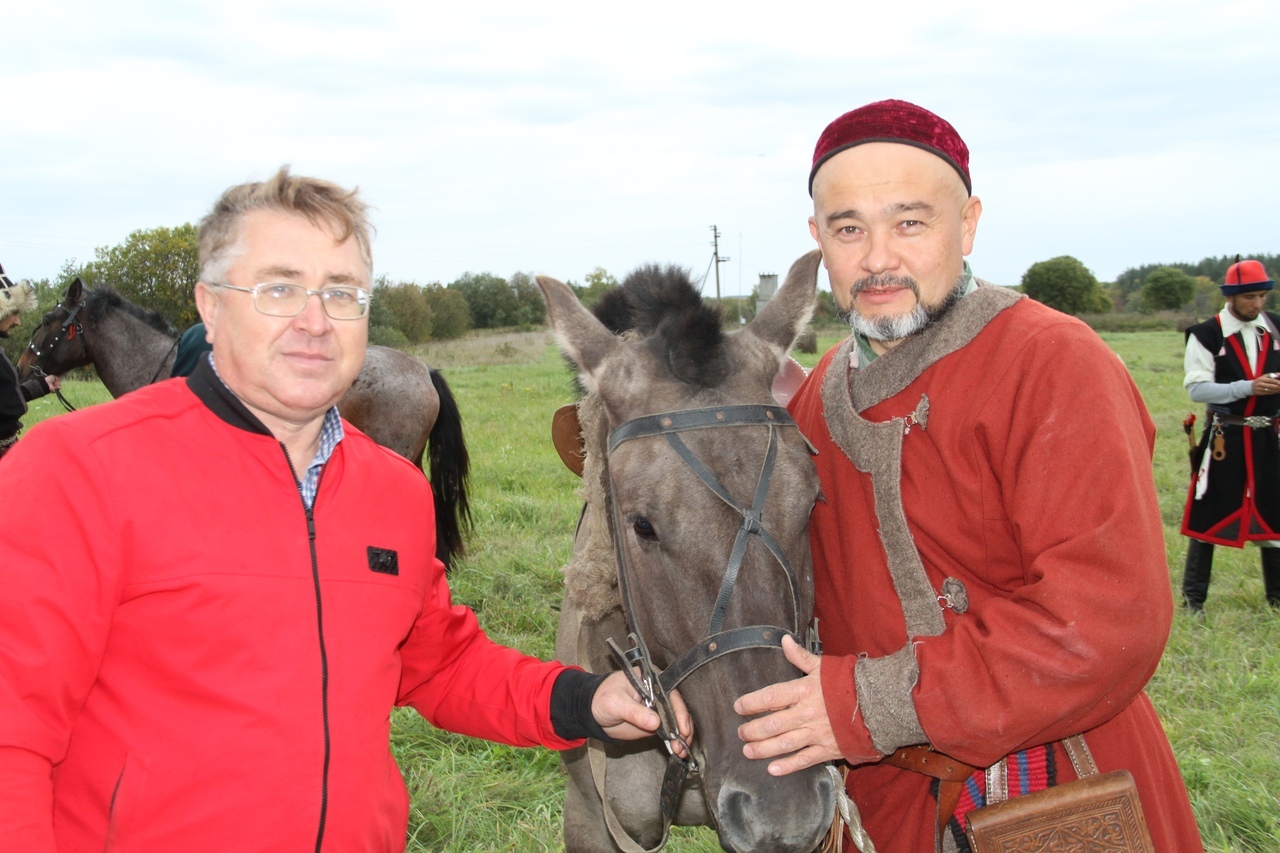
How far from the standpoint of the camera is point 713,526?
208 centimetres

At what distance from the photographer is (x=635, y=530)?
2.26m

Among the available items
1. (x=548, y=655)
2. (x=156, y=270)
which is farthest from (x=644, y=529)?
(x=156, y=270)

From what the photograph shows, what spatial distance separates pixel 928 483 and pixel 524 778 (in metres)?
3.20

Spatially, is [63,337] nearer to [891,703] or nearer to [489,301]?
[891,703]

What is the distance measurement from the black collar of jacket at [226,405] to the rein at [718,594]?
94 centimetres

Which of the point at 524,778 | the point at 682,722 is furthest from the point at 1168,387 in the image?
the point at 682,722

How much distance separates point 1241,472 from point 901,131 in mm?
6422

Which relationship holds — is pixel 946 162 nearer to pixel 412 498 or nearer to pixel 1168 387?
pixel 412 498

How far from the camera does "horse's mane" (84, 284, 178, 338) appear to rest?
9.03 meters

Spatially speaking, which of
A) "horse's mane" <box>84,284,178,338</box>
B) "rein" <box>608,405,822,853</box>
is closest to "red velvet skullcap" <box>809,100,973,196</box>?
"rein" <box>608,405,822,853</box>

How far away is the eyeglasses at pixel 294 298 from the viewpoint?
185cm

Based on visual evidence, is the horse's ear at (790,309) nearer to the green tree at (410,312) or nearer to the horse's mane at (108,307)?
the horse's mane at (108,307)

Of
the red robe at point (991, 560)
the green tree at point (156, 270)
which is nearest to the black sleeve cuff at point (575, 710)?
the red robe at point (991, 560)

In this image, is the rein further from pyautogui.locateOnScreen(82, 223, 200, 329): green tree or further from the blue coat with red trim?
pyautogui.locateOnScreen(82, 223, 200, 329): green tree
